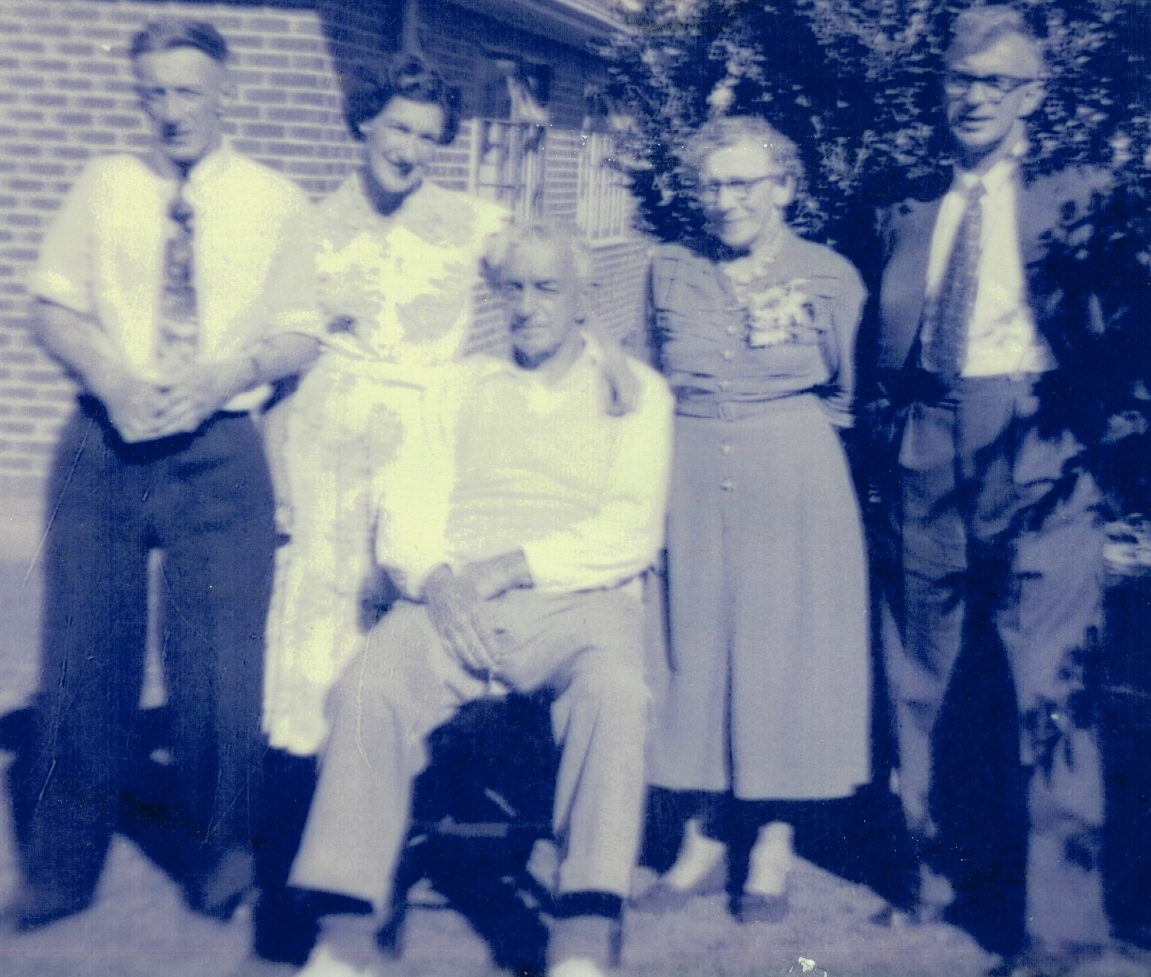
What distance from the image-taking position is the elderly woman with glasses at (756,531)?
330cm

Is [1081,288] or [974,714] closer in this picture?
[1081,288]

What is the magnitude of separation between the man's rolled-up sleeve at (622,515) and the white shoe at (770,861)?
38.6 inches

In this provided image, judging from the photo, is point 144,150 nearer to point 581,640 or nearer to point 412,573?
point 412,573

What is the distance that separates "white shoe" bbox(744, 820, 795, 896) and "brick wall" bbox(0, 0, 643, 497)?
163 centimetres

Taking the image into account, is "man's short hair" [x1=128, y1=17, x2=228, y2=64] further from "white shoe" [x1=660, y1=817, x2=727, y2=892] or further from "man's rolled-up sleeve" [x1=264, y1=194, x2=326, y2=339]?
"white shoe" [x1=660, y1=817, x2=727, y2=892]

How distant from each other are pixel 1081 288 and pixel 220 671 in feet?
8.92

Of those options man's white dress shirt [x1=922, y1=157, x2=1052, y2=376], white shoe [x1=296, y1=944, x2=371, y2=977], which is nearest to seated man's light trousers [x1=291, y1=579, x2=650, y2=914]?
white shoe [x1=296, y1=944, x2=371, y2=977]

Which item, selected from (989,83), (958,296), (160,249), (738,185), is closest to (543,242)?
(738,185)

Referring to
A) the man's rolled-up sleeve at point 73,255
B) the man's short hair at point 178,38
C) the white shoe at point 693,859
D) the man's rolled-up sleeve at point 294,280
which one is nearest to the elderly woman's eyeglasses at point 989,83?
the man's rolled-up sleeve at point 294,280

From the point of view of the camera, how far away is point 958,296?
3.26m

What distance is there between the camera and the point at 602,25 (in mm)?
3283

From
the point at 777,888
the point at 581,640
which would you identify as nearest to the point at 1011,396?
the point at 581,640

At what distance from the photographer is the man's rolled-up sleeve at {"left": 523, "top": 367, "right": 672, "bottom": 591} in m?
3.30

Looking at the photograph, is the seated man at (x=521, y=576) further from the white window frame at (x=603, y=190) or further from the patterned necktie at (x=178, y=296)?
the patterned necktie at (x=178, y=296)
